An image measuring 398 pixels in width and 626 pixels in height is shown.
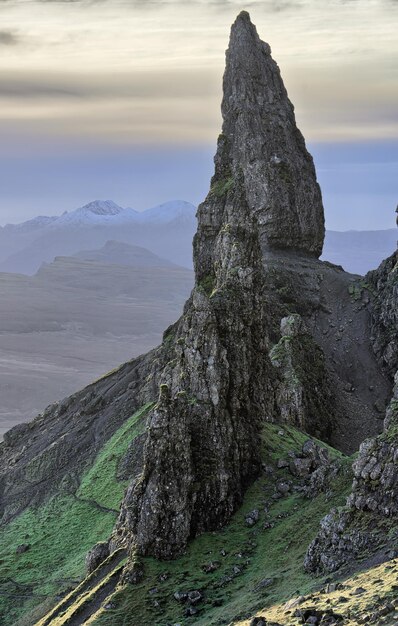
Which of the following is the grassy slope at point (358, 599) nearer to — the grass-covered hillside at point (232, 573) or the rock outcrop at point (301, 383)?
the grass-covered hillside at point (232, 573)

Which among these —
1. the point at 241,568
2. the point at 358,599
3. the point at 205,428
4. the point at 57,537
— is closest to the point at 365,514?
the point at 241,568

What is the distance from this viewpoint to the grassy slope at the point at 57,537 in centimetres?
14812

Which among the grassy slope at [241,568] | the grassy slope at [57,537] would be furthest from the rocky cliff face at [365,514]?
the grassy slope at [57,537]

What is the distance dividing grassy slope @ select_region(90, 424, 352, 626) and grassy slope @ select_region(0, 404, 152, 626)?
35.3 metres

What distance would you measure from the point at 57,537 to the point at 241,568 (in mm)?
74039

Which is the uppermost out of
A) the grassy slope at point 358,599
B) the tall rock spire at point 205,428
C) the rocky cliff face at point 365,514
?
the tall rock spire at point 205,428

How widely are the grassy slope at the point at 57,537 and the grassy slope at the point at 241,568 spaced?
3530 cm

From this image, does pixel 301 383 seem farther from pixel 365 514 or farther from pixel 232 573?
pixel 365 514

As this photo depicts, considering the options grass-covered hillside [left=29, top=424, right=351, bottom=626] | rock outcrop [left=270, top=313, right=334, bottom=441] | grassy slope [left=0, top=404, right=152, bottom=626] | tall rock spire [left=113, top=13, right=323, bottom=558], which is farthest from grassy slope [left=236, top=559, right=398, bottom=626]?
rock outcrop [left=270, top=313, right=334, bottom=441]

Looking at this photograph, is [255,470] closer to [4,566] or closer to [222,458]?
[222,458]

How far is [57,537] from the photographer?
173625mm

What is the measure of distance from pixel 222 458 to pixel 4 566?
62.4m

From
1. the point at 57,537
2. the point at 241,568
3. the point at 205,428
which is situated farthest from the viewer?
the point at 57,537

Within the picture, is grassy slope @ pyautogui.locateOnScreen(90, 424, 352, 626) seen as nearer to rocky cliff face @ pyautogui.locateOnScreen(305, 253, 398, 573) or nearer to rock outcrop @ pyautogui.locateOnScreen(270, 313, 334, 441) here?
rocky cliff face @ pyautogui.locateOnScreen(305, 253, 398, 573)
